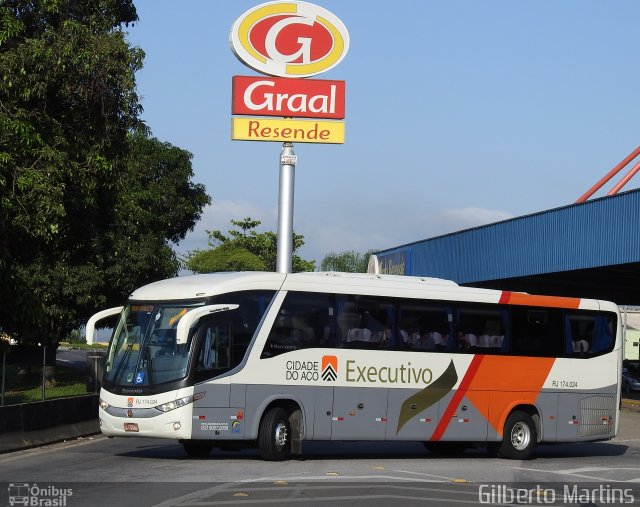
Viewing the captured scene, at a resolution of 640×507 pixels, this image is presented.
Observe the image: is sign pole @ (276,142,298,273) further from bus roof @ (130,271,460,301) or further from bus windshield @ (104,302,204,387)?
bus windshield @ (104,302,204,387)

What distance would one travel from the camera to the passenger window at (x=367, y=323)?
1948 cm

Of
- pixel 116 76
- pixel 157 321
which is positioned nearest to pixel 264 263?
pixel 116 76

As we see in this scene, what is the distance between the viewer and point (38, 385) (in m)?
45.1

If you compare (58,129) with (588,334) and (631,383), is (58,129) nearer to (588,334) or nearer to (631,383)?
(588,334)

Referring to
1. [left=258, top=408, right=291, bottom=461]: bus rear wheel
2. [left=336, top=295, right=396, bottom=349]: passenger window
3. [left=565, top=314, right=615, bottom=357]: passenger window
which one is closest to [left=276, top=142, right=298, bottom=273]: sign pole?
[left=565, top=314, right=615, bottom=357]: passenger window

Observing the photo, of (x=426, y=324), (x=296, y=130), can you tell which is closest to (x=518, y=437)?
(x=426, y=324)

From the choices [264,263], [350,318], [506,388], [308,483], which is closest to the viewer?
[308,483]

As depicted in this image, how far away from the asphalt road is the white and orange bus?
59 cm

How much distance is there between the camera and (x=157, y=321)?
1812cm

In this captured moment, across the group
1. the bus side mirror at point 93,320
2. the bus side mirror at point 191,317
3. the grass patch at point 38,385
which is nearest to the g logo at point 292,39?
the grass patch at point 38,385

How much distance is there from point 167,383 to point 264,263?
90.1 m

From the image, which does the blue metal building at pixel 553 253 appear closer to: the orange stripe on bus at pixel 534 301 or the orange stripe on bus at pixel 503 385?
the orange stripe on bus at pixel 534 301

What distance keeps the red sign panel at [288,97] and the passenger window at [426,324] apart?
12.8 metres

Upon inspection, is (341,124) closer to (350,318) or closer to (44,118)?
(44,118)
